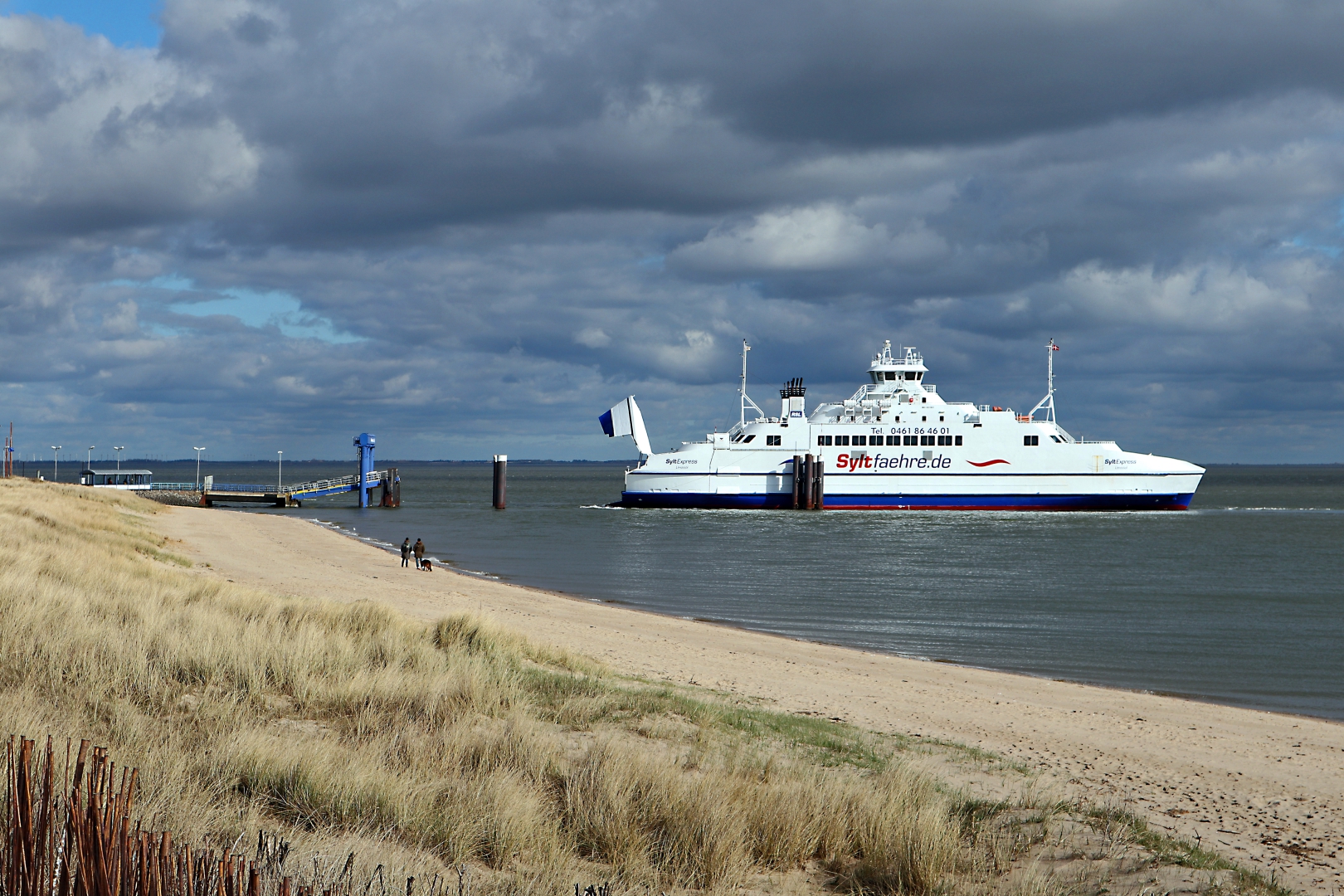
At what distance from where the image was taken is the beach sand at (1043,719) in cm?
735

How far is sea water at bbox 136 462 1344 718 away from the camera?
56.3 feet

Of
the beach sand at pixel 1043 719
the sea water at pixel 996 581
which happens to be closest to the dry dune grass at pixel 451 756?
the beach sand at pixel 1043 719

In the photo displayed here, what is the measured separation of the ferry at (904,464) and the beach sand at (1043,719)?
35.3 m

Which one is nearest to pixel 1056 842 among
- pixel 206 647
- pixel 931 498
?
pixel 206 647

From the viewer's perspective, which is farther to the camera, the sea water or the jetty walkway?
the jetty walkway

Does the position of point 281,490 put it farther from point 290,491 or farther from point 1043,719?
point 1043,719

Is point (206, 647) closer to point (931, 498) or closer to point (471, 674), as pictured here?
point (471, 674)

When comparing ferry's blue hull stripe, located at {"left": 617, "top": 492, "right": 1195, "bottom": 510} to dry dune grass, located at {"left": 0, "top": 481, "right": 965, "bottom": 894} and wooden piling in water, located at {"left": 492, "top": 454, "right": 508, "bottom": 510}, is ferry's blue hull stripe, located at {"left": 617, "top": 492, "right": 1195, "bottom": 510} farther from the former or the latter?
dry dune grass, located at {"left": 0, "top": 481, "right": 965, "bottom": 894}

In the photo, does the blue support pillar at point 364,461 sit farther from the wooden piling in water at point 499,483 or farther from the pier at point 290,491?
the wooden piling in water at point 499,483

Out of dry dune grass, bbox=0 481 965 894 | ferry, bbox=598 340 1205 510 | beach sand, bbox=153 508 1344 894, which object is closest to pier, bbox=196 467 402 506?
ferry, bbox=598 340 1205 510

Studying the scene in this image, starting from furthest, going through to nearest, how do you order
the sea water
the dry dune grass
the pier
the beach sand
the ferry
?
the pier → the ferry → the sea water → the beach sand → the dry dune grass

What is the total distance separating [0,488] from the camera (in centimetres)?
3700

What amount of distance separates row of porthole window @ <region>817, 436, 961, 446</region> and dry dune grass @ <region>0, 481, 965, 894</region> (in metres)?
47.1

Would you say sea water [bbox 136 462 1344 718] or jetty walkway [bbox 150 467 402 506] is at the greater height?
jetty walkway [bbox 150 467 402 506]
